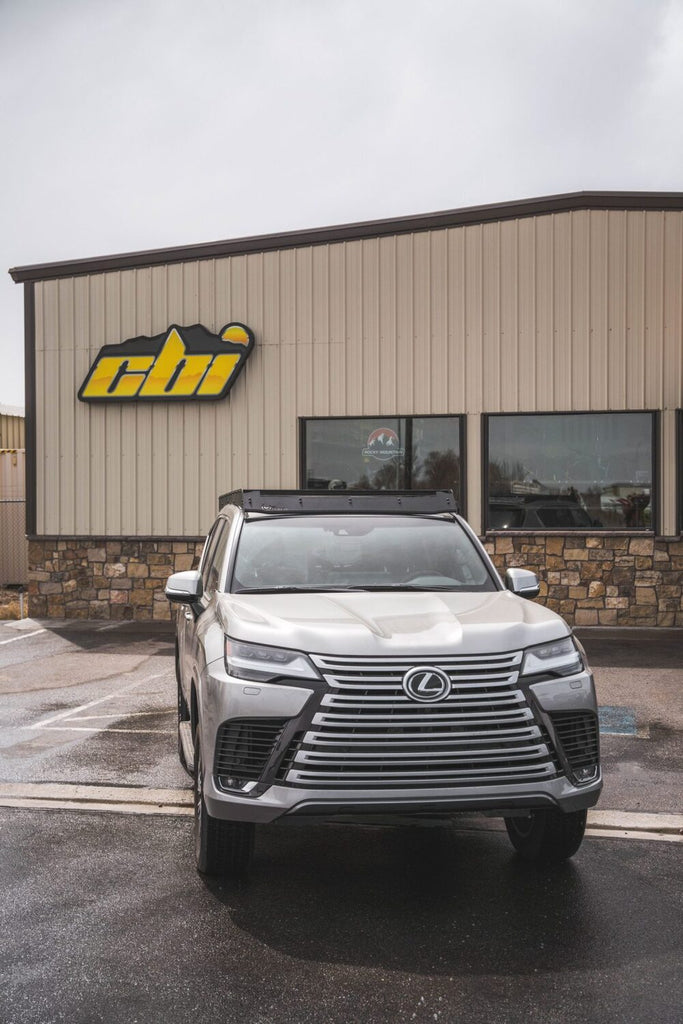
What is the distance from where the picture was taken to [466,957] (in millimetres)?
3982

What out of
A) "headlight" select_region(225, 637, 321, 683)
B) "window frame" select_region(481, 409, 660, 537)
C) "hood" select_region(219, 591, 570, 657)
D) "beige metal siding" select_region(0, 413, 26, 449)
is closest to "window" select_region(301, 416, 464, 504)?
"window frame" select_region(481, 409, 660, 537)

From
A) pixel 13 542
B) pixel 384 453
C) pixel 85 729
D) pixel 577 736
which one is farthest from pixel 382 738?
pixel 13 542

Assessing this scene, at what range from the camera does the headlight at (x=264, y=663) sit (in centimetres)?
446

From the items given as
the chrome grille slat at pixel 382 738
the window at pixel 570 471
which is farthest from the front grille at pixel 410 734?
the window at pixel 570 471

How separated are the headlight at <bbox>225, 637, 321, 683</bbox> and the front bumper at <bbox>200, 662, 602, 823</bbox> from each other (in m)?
0.04

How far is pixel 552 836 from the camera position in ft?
16.3

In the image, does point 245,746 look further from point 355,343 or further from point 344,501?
point 355,343

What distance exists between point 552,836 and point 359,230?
12.0 meters

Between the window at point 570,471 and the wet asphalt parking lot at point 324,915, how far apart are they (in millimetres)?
7735

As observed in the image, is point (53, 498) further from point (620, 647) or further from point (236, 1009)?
point (236, 1009)

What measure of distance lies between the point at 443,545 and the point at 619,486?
9.11m

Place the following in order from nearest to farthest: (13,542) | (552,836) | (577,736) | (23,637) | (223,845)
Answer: (577,736)
(223,845)
(552,836)
(23,637)
(13,542)

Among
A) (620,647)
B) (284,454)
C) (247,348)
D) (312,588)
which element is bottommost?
(620,647)

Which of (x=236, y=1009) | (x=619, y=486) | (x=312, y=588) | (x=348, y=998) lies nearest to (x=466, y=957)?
(x=348, y=998)
